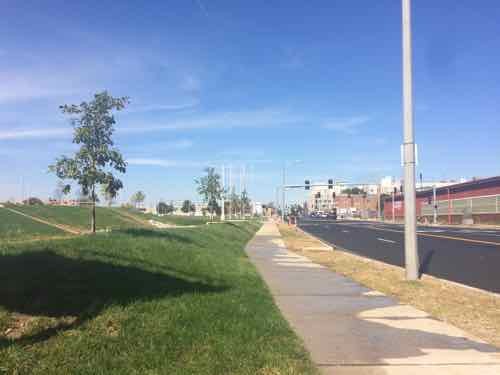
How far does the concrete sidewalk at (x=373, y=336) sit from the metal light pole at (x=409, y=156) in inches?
67.3

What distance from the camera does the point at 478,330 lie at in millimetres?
6762

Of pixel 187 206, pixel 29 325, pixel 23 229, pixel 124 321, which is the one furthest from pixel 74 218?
pixel 187 206

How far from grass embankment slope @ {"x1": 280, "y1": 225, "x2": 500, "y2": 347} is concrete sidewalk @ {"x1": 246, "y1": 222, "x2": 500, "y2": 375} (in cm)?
31

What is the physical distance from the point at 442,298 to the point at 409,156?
11.9ft

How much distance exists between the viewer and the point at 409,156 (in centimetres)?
1142

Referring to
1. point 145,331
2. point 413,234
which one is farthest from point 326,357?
point 413,234

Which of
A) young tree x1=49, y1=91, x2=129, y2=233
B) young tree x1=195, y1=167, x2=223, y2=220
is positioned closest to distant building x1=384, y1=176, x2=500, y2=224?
young tree x1=195, y1=167, x2=223, y2=220

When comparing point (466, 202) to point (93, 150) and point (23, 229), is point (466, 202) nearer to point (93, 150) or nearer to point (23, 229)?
point (23, 229)

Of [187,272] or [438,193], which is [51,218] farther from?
[438,193]

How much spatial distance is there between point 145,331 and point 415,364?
294cm

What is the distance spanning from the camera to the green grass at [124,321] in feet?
14.9

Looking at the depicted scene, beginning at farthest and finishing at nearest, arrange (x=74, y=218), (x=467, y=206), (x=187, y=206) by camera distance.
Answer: (x=187, y=206) → (x=467, y=206) → (x=74, y=218)

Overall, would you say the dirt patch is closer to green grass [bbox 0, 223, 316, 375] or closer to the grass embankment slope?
green grass [bbox 0, 223, 316, 375]

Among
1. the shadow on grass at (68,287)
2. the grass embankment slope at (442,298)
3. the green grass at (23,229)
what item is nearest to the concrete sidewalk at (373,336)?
the grass embankment slope at (442,298)
